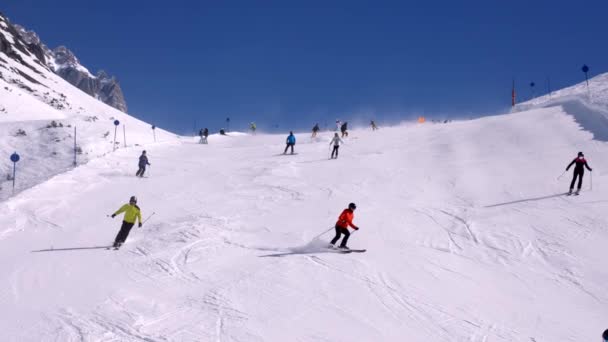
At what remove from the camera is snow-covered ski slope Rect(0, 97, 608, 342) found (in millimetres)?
8766

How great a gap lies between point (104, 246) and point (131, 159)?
14.2m

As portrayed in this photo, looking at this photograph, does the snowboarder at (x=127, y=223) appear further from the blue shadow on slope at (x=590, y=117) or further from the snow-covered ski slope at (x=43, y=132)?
the blue shadow on slope at (x=590, y=117)

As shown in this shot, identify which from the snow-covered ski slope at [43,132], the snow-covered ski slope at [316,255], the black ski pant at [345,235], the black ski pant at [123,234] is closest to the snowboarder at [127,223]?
the black ski pant at [123,234]

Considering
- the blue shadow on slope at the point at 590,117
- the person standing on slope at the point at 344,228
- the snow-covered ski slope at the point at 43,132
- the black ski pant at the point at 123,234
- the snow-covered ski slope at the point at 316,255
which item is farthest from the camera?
the blue shadow on slope at the point at 590,117

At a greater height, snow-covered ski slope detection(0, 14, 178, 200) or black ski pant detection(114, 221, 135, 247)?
snow-covered ski slope detection(0, 14, 178, 200)

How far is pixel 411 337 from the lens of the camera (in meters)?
8.16

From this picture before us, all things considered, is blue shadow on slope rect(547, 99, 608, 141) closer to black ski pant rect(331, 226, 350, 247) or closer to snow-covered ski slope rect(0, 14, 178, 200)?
black ski pant rect(331, 226, 350, 247)

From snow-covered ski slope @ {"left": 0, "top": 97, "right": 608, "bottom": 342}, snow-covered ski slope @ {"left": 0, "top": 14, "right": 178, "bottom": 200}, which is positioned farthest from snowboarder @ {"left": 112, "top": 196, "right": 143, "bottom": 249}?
snow-covered ski slope @ {"left": 0, "top": 14, "right": 178, "bottom": 200}

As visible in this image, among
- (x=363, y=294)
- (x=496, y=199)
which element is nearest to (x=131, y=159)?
(x=496, y=199)

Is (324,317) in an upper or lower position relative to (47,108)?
lower

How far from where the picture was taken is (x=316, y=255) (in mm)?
12289

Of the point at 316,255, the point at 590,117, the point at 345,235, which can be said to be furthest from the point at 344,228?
the point at 590,117

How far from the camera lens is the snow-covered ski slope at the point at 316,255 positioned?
877 cm

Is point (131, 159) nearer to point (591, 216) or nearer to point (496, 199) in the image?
point (496, 199)
